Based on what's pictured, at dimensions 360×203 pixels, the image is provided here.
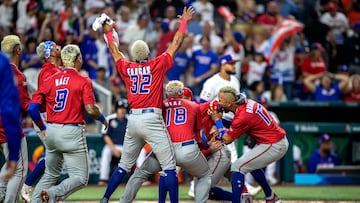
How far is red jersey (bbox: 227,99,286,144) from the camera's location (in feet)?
35.8

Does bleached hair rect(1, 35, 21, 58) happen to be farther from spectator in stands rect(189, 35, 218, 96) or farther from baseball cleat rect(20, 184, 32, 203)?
spectator in stands rect(189, 35, 218, 96)

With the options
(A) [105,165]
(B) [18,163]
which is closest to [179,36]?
(B) [18,163]

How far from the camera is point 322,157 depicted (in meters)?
17.3

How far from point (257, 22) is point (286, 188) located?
668cm

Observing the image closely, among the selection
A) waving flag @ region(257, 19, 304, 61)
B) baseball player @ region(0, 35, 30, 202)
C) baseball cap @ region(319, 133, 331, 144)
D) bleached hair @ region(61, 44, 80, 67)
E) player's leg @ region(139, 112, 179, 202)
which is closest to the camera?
baseball player @ region(0, 35, 30, 202)

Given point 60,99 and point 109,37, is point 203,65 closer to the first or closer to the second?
point 109,37

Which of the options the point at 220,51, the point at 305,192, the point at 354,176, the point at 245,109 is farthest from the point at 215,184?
the point at 220,51

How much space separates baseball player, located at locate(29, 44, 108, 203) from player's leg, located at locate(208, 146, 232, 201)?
2003 mm

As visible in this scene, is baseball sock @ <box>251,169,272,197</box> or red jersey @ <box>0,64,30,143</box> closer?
red jersey @ <box>0,64,30,143</box>

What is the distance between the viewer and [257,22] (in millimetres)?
21109

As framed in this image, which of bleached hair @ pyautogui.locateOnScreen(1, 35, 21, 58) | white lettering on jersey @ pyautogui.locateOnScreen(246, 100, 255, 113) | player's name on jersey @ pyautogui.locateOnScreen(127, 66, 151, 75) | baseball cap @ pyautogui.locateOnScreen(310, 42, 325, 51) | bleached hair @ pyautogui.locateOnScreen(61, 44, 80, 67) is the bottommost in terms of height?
white lettering on jersey @ pyautogui.locateOnScreen(246, 100, 255, 113)

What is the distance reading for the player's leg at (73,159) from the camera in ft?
32.5

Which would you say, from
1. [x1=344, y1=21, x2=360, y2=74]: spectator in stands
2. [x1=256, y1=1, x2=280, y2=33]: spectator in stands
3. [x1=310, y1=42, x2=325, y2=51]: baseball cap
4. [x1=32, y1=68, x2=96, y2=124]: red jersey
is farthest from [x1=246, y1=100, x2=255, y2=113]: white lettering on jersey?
[x1=344, y1=21, x2=360, y2=74]: spectator in stands

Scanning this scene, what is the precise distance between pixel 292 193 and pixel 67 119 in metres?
5.69
